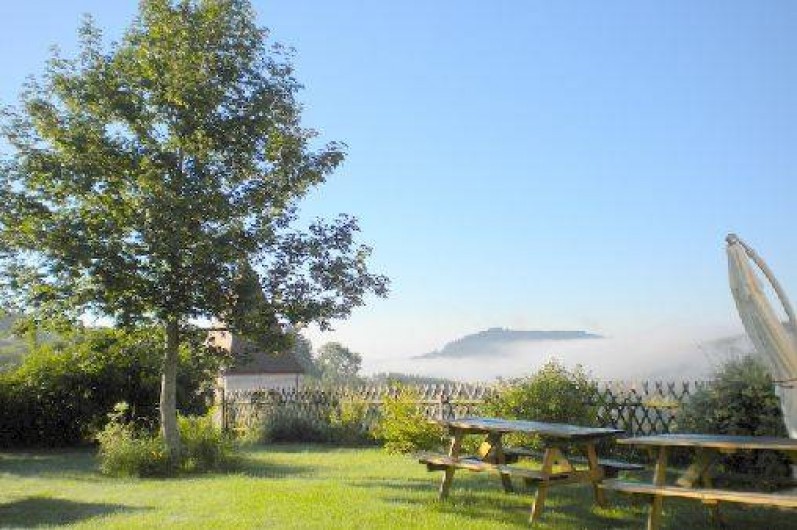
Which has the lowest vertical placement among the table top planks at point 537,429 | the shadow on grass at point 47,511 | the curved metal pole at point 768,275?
the shadow on grass at point 47,511

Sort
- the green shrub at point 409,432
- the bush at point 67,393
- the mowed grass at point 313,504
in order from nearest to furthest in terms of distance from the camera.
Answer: the mowed grass at point 313,504, the green shrub at point 409,432, the bush at point 67,393

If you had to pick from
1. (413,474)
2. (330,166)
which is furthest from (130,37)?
(413,474)

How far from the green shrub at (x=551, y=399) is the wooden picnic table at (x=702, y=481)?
624 cm

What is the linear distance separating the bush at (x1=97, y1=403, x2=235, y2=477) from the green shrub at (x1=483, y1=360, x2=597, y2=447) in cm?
533

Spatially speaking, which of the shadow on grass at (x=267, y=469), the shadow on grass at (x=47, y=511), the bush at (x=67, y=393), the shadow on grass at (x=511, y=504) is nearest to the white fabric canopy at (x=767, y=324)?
the shadow on grass at (x=511, y=504)

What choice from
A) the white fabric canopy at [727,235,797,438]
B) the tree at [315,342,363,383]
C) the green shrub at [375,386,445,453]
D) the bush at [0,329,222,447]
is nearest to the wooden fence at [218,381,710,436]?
the green shrub at [375,386,445,453]

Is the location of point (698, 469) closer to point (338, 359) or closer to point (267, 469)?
point (267, 469)

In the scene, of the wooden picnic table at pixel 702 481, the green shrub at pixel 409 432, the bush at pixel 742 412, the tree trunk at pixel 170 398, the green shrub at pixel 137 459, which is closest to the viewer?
the wooden picnic table at pixel 702 481

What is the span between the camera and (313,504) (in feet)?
30.5

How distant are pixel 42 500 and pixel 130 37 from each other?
8.26 meters

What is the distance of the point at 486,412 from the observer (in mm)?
15969

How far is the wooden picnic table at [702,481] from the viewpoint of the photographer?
667cm

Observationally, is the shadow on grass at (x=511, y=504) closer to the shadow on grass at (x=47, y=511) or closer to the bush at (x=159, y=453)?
the shadow on grass at (x=47, y=511)

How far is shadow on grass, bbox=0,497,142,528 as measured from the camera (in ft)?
29.2
